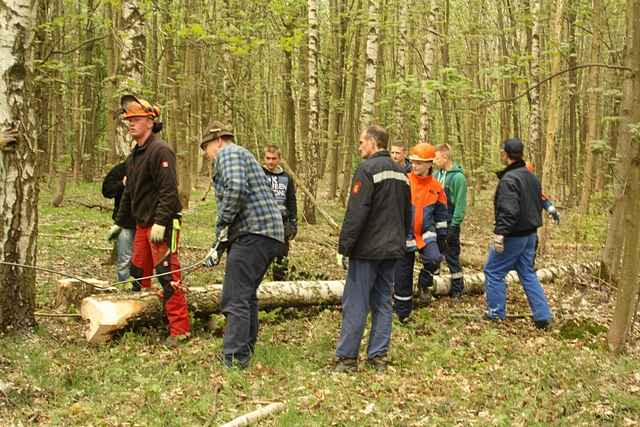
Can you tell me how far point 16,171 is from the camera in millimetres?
6195

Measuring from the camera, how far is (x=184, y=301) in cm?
685

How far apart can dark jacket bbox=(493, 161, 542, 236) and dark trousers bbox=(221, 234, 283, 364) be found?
341 centimetres

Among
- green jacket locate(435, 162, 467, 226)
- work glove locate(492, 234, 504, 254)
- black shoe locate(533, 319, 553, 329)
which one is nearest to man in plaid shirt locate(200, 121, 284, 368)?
work glove locate(492, 234, 504, 254)

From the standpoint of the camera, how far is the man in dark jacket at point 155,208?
6.75 meters

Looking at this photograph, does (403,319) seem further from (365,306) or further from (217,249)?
(217,249)

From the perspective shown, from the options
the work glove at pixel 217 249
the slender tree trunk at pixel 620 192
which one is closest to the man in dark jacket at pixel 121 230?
the work glove at pixel 217 249

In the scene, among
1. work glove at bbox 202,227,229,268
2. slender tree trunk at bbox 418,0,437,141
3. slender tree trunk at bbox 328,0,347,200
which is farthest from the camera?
slender tree trunk at bbox 328,0,347,200

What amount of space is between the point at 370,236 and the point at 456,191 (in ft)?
13.3

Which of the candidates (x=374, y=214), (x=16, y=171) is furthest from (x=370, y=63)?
(x=16, y=171)

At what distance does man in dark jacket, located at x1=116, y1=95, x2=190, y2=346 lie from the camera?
675 centimetres

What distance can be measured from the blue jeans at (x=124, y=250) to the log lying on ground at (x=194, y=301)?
2.94ft

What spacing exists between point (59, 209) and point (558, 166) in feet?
59.0

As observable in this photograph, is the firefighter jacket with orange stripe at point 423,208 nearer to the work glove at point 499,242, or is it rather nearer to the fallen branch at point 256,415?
the work glove at point 499,242

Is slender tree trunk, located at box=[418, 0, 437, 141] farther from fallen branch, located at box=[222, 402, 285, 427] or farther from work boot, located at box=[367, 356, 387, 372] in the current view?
fallen branch, located at box=[222, 402, 285, 427]
